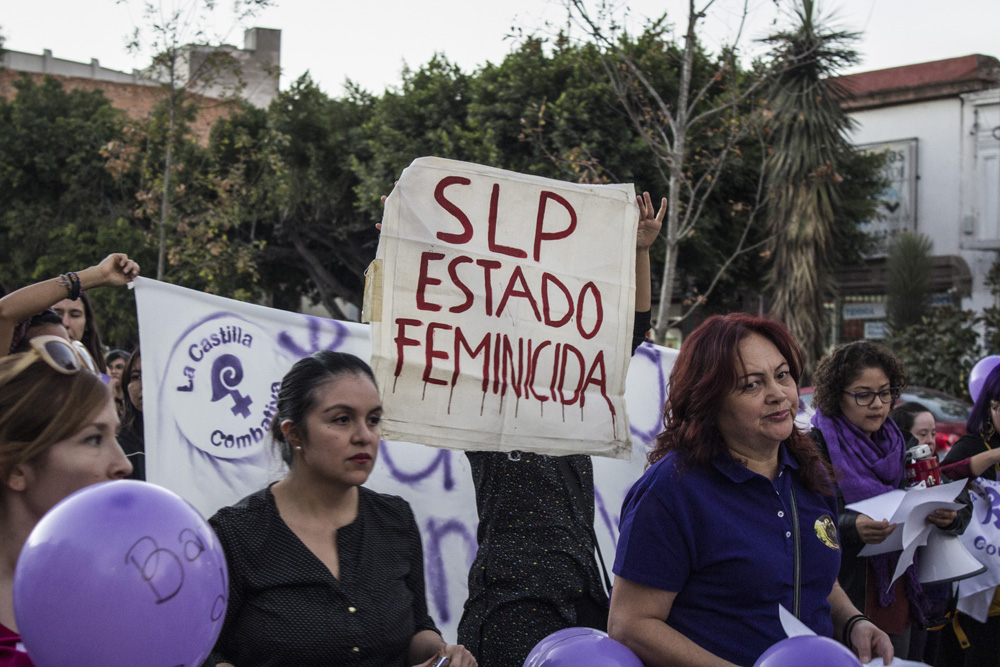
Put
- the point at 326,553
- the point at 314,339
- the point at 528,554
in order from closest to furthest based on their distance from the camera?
the point at 326,553, the point at 528,554, the point at 314,339

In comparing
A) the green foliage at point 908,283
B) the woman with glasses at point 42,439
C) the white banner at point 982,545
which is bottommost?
the white banner at point 982,545

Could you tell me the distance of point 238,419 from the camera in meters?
3.70

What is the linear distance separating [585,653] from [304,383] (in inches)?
38.1

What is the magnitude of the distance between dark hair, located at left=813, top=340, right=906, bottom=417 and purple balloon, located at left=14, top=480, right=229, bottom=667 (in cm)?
271

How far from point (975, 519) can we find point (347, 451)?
295 cm

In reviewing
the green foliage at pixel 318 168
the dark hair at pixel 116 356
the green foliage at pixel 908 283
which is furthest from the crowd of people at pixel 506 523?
the green foliage at pixel 908 283

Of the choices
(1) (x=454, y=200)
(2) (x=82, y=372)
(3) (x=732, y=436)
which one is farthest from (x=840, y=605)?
(2) (x=82, y=372)

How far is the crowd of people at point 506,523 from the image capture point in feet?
6.35

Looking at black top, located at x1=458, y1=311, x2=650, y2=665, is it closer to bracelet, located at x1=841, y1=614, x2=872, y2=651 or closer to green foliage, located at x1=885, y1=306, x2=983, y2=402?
bracelet, located at x1=841, y1=614, x2=872, y2=651

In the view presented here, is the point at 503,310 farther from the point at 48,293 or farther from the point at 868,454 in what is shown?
the point at 868,454

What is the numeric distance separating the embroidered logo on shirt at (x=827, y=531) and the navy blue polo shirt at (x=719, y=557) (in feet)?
0.12

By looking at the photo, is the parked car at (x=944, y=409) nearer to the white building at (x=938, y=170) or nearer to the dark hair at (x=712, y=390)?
the dark hair at (x=712, y=390)

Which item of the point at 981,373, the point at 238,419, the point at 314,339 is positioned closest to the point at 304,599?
the point at 238,419

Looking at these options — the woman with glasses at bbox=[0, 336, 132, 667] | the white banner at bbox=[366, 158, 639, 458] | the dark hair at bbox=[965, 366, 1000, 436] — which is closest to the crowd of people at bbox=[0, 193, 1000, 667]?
the woman with glasses at bbox=[0, 336, 132, 667]
